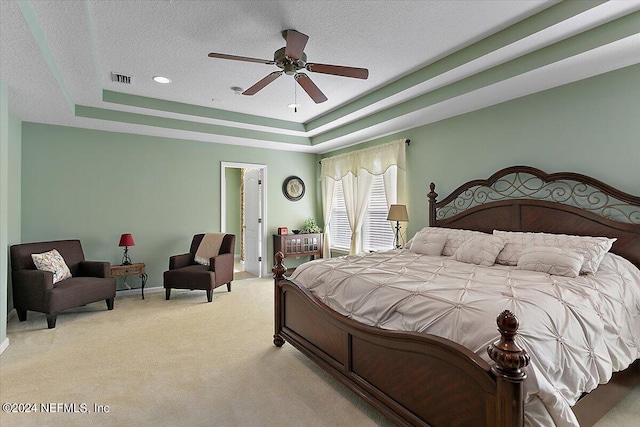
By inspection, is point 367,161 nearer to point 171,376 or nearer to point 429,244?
point 429,244

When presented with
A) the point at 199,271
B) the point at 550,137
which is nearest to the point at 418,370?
the point at 550,137

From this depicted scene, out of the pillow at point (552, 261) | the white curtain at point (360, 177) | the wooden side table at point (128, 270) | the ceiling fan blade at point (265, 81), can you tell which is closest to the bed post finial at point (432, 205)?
the white curtain at point (360, 177)

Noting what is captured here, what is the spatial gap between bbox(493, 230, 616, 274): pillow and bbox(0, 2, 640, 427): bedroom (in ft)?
2.12

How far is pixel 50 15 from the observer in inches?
91.2

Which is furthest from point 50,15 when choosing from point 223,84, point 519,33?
point 519,33

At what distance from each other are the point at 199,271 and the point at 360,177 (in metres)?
3.10

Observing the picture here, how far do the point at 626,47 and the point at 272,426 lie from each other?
378 centimetres

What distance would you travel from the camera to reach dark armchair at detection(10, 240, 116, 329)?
11.9 feet

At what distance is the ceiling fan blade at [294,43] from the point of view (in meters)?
2.55

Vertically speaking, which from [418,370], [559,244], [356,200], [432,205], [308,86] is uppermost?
[308,86]

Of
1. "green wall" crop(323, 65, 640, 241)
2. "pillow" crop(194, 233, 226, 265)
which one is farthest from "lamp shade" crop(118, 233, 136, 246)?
"green wall" crop(323, 65, 640, 241)

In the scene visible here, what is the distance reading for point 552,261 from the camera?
2559 mm

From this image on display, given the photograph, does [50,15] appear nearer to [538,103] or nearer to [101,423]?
[101,423]

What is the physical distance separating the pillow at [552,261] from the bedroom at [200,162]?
3.16 ft
